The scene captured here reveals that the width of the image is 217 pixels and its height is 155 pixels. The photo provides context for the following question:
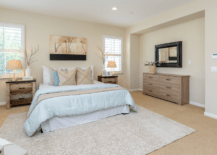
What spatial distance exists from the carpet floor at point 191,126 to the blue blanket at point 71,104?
0.90m

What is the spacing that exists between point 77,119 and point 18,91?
6.68ft

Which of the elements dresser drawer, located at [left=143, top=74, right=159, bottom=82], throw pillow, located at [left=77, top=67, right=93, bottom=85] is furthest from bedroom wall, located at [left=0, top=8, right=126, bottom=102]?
dresser drawer, located at [left=143, top=74, right=159, bottom=82]

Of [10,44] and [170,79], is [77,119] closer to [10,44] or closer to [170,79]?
[170,79]

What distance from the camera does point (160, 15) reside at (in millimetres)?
3957

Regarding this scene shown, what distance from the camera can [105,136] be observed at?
2029mm

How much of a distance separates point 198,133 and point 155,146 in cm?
87

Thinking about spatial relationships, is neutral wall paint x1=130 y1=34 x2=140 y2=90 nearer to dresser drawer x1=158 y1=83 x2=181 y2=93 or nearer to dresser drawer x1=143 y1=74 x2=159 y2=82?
dresser drawer x1=143 y1=74 x2=159 y2=82

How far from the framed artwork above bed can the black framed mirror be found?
261cm

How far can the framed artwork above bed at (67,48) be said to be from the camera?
4.21 metres

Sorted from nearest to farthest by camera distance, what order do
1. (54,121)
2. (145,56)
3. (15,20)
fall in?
1. (54,121)
2. (15,20)
3. (145,56)

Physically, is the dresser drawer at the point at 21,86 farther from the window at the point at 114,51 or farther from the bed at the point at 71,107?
the window at the point at 114,51

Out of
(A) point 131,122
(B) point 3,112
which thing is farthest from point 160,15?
(B) point 3,112

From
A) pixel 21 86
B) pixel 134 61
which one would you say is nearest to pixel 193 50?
pixel 134 61

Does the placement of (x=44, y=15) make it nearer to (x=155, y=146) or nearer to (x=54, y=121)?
(x=54, y=121)
